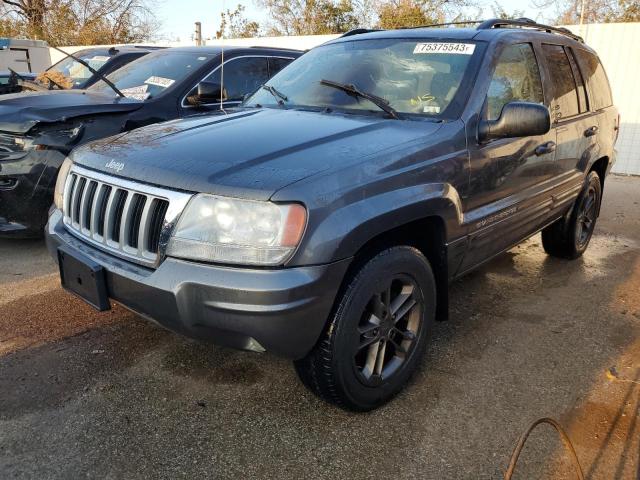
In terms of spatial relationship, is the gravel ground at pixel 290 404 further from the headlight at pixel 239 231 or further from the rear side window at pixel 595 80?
the rear side window at pixel 595 80

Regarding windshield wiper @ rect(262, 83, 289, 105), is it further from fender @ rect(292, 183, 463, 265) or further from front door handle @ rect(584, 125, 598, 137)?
front door handle @ rect(584, 125, 598, 137)

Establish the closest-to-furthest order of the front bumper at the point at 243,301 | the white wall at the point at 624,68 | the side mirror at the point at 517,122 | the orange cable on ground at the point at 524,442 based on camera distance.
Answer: the orange cable on ground at the point at 524,442, the front bumper at the point at 243,301, the side mirror at the point at 517,122, the white wall at the point at 624,68

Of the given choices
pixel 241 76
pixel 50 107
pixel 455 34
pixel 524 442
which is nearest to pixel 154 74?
pixel 241 76

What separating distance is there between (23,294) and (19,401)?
142cm

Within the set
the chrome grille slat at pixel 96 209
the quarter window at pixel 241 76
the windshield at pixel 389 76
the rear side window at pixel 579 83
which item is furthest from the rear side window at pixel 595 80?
the chrome grille slat at pixel 96 209

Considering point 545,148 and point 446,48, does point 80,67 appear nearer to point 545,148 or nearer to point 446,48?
point 446,48

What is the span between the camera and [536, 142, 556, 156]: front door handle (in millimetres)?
3421

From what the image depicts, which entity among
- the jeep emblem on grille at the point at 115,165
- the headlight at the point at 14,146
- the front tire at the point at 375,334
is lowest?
the front tire at the point at 375,334

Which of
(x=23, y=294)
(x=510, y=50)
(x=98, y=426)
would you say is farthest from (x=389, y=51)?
(x=23, y=294)

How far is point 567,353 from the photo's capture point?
3.16 metres

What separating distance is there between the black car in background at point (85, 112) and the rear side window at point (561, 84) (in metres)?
2.57

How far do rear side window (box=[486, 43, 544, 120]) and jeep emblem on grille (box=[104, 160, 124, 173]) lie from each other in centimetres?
194

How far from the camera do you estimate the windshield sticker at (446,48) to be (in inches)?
122

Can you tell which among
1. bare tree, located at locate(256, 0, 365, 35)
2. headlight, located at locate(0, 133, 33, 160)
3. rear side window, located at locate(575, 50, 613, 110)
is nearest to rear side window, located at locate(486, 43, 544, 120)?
rear side window, located at locate(575, 50, 613, 110)
